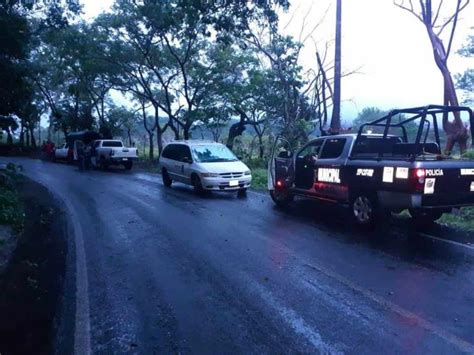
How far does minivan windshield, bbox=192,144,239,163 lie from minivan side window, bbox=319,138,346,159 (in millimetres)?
5244

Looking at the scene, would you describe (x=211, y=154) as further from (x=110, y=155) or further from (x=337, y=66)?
(x=110, y=155)

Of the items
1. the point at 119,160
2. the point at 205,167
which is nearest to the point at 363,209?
the point at 205,167

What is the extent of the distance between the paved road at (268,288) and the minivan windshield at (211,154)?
5.38 meters

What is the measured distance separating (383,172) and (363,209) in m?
1.02

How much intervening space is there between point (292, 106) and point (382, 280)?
19.1 m

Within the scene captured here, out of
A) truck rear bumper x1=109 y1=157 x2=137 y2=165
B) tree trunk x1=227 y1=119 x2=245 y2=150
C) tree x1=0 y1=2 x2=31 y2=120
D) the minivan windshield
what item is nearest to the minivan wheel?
the minivan windshield

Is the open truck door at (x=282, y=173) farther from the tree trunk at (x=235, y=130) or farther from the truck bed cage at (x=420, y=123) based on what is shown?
the tree trunk at (x=235, y=130)

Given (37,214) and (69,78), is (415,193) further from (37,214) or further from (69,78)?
(69,78)

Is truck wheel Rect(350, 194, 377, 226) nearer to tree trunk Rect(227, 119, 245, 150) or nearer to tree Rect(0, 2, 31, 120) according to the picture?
tree Rect(0, 2, 31, 120)

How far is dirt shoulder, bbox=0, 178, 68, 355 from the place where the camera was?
13.4ft

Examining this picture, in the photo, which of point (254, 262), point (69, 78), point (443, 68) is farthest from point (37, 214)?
point (69, 78)

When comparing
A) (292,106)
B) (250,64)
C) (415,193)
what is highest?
(250,64)

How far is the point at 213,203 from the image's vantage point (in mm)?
12430

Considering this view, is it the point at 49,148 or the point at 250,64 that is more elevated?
the point at 250,64
